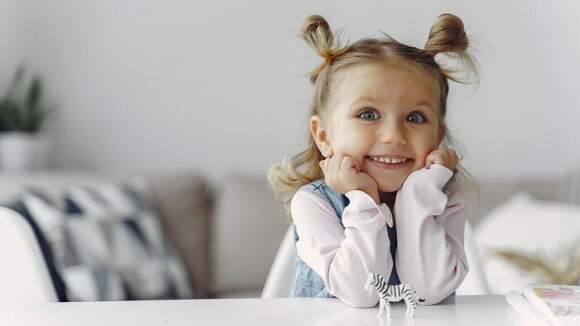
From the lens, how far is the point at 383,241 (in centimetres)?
84

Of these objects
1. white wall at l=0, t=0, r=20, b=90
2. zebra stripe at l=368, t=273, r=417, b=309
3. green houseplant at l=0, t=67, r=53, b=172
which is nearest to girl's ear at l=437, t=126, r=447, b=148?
zebra stripe at l=368, t=273, r=417, b=309

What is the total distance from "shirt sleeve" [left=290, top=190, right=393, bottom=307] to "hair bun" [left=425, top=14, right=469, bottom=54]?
19 centimetres

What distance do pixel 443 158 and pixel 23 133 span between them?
2.21 metres

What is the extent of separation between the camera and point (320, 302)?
0.84 m

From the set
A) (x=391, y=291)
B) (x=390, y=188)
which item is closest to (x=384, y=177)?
(x=390, y=188)

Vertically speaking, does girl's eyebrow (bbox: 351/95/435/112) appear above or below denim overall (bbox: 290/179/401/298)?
above

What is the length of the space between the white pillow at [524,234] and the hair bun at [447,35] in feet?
4.42

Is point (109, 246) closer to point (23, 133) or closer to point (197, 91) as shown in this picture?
point (23, 133)

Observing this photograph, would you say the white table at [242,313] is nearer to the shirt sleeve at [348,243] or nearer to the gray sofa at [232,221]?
the shirt sleeve at [348,243]

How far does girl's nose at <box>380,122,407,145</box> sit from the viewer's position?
2.77ft

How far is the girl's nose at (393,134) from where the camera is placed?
843 millimetres

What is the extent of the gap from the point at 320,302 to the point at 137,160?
2.20 meters

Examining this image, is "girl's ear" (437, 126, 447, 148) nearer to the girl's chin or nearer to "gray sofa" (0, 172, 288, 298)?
the girl's chin

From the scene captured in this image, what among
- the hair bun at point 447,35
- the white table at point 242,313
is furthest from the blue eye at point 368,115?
the white table at point 242,313
